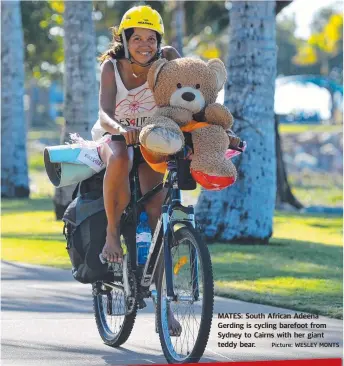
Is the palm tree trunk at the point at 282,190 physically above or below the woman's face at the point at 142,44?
below

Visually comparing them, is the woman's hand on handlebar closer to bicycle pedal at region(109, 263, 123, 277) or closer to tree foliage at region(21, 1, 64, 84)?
bicycle pedal at region(109, 263, 123, 277)

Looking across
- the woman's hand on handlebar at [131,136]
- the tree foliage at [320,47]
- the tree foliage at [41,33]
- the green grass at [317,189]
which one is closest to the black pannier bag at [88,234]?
the woman's hand on handlebar at [131,136]

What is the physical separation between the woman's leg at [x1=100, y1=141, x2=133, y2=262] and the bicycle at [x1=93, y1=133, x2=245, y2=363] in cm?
9

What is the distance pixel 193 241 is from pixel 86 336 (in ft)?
5.60

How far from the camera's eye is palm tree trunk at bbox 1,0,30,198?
21.5 metres

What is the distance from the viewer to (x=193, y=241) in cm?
610

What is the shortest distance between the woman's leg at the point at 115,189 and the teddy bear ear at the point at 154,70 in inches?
15.5

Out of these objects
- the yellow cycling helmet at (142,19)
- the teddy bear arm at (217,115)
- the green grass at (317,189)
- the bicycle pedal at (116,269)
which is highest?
the yellow cycling helmet at (142,19)

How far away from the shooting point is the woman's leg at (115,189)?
6.67 metres

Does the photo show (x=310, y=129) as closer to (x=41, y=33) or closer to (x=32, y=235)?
(x=41, y=33)

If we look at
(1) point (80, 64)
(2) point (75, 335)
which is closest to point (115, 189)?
(2) point (75, 335)

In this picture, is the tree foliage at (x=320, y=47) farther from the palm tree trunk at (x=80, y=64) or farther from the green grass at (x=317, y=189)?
the palm tree trunk at (x=80, y=64)

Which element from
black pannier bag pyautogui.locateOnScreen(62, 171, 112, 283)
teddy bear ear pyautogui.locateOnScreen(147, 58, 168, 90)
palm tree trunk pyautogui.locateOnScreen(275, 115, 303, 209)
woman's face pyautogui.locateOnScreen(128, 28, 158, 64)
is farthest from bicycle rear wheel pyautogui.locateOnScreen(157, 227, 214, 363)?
palm tree trunk pyautogui.locateOnScreen(275, 115, 303, 209)

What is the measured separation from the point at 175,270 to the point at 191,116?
2.78 ft
